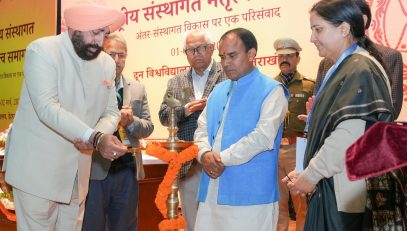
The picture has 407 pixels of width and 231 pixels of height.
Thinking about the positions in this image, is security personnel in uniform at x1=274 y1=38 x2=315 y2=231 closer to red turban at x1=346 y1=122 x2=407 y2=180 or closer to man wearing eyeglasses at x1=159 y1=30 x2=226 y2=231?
man wearing eyeglasses at x1=159 y1=30 x2=226 y2=231

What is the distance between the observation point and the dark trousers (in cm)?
331

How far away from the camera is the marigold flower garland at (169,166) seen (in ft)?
7.98

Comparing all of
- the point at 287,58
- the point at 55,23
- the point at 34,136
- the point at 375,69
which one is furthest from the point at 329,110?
the point at 55,23

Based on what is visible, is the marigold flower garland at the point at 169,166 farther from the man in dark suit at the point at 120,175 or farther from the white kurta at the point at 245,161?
the man in dark suit at the point at 120,175

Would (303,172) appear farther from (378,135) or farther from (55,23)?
(55,23)

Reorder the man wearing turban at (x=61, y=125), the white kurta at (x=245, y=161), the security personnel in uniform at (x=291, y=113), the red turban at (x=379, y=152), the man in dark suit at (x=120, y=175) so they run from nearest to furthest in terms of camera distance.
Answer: the red turban at (x=379, y=152), the man wearing turban at (x=61, y=125), the white kurta at (x=245, y=161), the man in dark suit at (x=120, y=175), the security personnel in uniform at (x=291, y=113)

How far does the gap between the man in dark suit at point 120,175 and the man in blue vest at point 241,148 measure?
687 millimetres

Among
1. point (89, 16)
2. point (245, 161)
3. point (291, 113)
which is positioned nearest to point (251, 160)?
point (245, 161)

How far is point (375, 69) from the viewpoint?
2.06 m

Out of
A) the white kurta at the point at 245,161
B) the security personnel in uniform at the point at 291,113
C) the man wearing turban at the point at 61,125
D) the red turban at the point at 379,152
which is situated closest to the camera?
the red turban at the point at 379,152

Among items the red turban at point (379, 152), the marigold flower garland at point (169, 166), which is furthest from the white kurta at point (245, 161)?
the red turban at point (379, 152)

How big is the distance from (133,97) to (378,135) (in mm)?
2824

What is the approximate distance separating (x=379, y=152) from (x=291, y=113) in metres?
3.64

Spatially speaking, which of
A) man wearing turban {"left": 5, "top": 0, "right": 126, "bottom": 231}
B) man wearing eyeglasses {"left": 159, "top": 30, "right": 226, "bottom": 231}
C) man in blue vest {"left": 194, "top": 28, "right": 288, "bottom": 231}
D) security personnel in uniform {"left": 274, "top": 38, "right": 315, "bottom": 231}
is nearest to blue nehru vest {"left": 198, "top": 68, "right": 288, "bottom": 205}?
man in blue vest {"left": 194, "top": 28, "right": 288, "bottom": 231}
